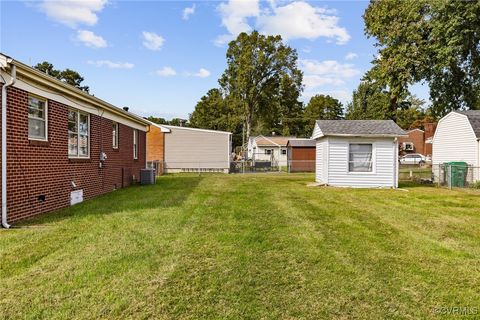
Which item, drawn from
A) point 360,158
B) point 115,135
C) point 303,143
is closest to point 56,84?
point 115,135

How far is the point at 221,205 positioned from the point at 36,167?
454cm

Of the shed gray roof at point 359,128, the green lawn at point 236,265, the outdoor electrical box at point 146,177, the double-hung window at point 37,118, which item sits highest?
the shed gray roof at point 359,128

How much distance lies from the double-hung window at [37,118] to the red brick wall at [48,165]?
0.16m

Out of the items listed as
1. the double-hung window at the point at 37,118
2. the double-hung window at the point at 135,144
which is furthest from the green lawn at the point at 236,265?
→ the double-hung window at the point at 135,144

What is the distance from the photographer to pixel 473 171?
16.2m

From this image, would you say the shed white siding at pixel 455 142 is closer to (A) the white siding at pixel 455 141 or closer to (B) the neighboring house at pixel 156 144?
(A) the white siding at pixel 455 141

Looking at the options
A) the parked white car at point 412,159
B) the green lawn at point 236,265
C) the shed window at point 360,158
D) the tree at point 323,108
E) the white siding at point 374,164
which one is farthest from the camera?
the tree at point 323,108

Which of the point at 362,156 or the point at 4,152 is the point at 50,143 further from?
the point at 362,156

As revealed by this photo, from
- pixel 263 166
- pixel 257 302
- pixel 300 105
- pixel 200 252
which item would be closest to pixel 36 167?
pixel 200 252

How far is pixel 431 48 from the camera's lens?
68.0ft

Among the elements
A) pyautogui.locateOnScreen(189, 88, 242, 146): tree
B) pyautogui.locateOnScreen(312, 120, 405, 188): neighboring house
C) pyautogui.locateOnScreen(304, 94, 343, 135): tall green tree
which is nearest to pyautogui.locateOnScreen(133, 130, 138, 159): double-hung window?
pyautogui.locateOnScreen(312, 120, 405, 188): neighboring house

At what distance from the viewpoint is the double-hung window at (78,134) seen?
980 cm

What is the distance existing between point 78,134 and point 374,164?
1180 centimetres

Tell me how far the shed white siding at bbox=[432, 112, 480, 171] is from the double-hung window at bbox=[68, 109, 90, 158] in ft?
53.9
